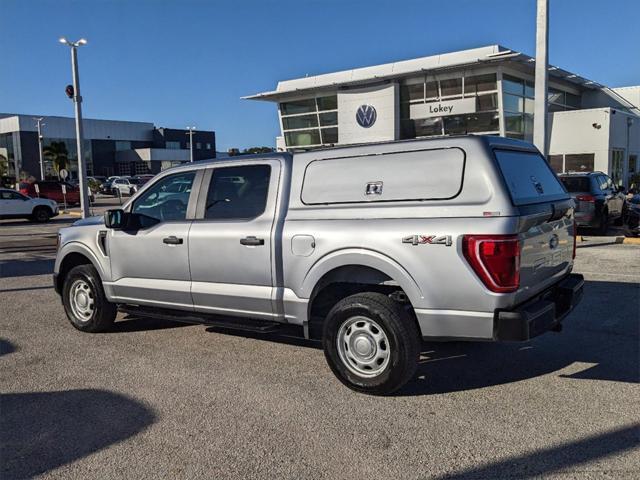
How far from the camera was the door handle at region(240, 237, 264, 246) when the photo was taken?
4.93 metres

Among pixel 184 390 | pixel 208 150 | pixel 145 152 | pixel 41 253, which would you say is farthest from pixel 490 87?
pixel 208 150

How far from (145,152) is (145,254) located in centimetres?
8978

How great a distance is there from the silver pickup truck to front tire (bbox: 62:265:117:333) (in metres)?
0.41

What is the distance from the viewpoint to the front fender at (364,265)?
4184mm

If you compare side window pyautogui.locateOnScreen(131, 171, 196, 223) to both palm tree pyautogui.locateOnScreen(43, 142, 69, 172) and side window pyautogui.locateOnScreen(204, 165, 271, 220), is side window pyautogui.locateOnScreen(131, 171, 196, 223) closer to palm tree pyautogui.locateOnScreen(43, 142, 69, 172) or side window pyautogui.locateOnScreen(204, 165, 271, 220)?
side window pyautogui.locateOnScreen(204, 165, 271, 220)

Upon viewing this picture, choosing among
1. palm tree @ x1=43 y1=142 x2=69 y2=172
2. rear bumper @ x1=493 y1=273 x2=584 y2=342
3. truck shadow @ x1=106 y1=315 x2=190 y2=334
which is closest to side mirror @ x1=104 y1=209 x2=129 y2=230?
truck shadow @ x1=106 y1=315 x2=190 y2=334

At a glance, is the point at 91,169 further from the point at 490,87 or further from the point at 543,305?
the point at 543,305

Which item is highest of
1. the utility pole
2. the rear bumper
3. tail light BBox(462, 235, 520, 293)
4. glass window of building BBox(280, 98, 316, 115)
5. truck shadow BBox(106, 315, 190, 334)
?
glass window of building BBox(280, 98, 316, 115)

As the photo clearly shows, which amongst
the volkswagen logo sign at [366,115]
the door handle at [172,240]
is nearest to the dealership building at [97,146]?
the volkswagen logo sign at [366,115]

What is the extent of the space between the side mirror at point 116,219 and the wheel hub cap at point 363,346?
8.76 ft

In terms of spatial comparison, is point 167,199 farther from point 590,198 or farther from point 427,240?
point 590,198

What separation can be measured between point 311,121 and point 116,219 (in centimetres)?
3256

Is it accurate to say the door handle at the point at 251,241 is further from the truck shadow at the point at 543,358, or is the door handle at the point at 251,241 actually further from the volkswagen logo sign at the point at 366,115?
the volkswagen logo sign at the point at 366,115

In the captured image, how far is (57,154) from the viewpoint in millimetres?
75688
